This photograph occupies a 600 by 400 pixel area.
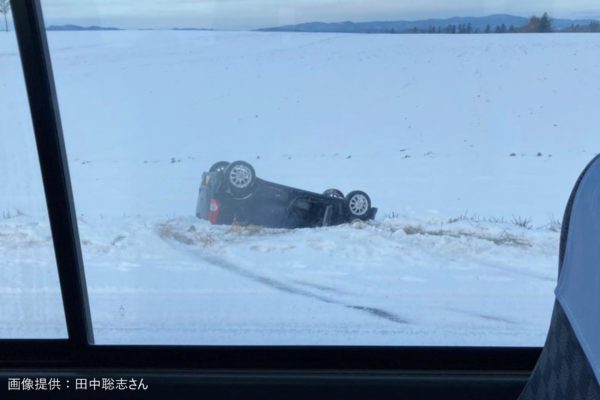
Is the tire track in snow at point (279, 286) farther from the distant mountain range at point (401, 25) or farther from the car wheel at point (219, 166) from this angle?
the distant mountain range at point (401, 25)

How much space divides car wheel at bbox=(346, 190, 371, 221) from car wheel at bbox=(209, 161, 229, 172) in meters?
0.41

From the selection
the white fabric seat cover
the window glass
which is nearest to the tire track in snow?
the window glass

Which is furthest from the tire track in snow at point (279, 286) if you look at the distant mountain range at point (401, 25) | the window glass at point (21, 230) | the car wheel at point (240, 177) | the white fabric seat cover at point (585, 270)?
the white fabric seat cover at point (585, 270)

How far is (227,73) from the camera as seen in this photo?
2.54 metres

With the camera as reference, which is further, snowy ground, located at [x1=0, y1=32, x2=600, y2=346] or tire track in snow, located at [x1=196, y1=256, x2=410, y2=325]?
tire track in snow, located at [x1=196, y1=256, x2=410, y2=325]

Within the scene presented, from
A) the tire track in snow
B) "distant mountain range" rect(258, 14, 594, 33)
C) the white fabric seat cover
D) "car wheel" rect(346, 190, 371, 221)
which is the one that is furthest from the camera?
the tire track in snow

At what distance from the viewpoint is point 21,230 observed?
2652mm

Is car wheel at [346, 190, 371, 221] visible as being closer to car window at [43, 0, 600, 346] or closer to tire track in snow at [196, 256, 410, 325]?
car window at [43, 0, 600, 346]

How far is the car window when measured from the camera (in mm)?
2492

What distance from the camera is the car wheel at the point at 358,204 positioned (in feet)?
8.54

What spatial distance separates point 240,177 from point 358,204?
1.29ft

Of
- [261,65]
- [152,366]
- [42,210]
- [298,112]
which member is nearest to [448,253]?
[298,112]

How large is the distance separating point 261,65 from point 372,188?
0.53 m

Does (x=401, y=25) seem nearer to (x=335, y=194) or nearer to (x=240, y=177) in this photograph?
(x=335, y=194)
